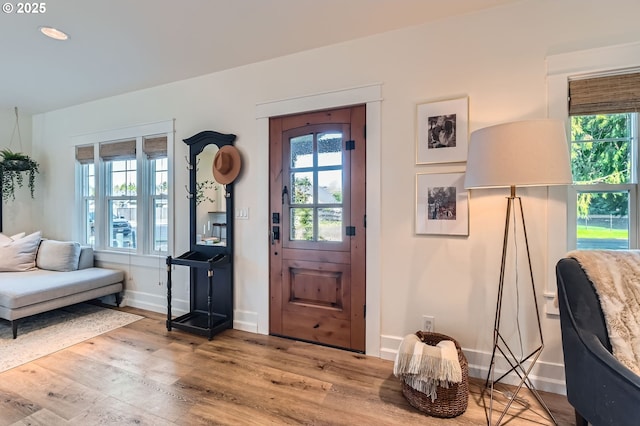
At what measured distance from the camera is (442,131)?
7.35ft

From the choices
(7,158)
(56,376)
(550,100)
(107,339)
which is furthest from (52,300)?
(550,100)

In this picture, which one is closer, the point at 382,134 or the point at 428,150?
the point at 428,150

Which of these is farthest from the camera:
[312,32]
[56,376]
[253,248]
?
[253,248]

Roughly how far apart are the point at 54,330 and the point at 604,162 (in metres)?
4.81

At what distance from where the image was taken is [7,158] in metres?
4.11

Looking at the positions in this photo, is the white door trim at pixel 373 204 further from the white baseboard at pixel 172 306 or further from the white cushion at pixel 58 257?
the white cushion at pixel 58 257

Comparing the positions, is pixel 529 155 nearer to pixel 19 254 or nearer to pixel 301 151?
pixel 301 151

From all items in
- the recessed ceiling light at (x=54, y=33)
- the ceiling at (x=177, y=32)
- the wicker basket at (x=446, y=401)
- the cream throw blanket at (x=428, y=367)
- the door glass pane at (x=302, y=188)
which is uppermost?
the ceiling at (x=177, y=32)

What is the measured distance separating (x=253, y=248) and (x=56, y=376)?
1.67 metres

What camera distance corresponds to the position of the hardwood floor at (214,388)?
175 cm

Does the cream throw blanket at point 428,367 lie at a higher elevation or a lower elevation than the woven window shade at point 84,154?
lower

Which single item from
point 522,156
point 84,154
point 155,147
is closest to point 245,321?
point 155,147

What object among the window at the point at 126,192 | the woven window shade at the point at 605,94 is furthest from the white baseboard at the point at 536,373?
the window at the point at 126,192

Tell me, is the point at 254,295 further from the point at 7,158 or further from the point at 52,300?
the point at 7,158
